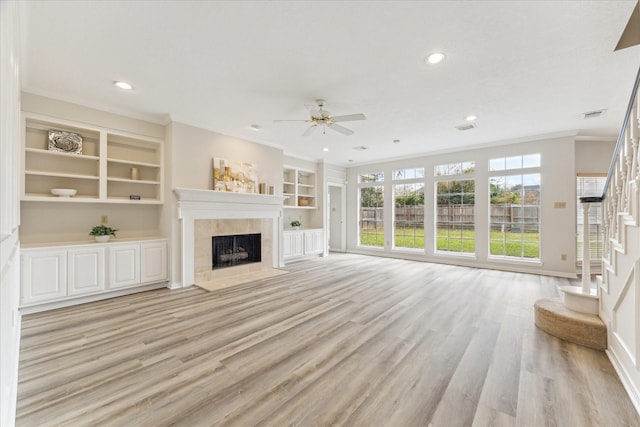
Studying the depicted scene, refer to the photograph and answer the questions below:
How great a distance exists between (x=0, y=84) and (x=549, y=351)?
406 cm

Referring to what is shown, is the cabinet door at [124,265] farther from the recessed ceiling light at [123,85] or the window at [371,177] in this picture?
the window at [371,177]

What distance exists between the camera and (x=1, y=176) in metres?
1.19

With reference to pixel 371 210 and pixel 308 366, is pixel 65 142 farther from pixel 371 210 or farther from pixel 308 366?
Result: pixel 371 210

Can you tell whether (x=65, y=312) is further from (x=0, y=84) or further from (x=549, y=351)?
(x=549, y=351)

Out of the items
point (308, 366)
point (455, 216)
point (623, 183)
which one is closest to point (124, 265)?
point (308, 366)

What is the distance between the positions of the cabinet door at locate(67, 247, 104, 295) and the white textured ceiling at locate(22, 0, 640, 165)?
2.12 meters

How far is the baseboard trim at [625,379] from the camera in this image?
1.83m

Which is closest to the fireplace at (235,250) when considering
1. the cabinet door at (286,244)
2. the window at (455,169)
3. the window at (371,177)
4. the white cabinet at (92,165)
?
the cabinet door at (286,244)

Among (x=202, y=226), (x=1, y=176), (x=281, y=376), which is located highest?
(x=1, y=176)

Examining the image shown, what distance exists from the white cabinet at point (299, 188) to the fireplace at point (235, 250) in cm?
149

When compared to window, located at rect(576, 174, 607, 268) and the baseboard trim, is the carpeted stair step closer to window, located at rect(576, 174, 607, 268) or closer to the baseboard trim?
the baseboard trim

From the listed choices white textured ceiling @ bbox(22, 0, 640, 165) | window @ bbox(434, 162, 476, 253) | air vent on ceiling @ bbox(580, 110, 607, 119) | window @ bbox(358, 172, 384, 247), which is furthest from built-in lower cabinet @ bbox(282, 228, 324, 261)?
air vent on ceiling @ bbox(580, 110, 607, 119)

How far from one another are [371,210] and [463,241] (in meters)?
2.66

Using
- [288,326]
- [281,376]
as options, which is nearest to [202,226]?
[288,326]
